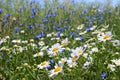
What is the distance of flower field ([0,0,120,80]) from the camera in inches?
108

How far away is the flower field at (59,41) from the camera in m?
2.74

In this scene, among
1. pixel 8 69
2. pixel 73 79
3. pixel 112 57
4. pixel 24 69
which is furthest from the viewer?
pixel 8 69

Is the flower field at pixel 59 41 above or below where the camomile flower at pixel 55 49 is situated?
below

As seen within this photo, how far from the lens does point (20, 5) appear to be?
7.75m

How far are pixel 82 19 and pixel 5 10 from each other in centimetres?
160

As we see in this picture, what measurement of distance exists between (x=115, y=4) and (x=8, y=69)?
4666 millimetres

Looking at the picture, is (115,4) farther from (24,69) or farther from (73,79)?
(73,79)

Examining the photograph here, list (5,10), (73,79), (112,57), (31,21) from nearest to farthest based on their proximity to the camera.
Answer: (73,79) → (112,57) → (31,21) → (5,10)

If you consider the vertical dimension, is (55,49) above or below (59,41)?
above

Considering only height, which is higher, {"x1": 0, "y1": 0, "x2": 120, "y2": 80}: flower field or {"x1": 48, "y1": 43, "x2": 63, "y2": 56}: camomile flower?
{"x1": 48, "y1": 43, "x2": 63, "y2": 56}: camomile flower

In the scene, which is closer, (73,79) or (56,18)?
(73,79)

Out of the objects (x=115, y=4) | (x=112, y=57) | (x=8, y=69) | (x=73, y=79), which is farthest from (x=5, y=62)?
(x=115, y=4)

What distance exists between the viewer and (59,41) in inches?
194

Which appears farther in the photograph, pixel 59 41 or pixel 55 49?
pixel 59 41
